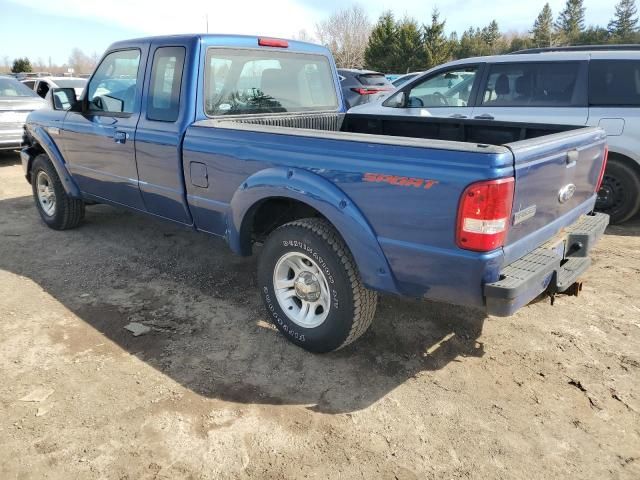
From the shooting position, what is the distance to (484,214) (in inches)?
86.3

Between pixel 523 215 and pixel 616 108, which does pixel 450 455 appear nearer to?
pixel 523 215

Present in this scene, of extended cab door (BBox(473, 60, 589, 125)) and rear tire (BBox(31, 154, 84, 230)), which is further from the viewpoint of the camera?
extended cab door (BBox(473, 60, 589, 125))

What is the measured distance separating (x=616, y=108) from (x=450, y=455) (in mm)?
4497

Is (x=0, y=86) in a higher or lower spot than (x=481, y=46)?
lower

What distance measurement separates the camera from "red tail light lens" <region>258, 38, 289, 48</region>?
3.96 metres

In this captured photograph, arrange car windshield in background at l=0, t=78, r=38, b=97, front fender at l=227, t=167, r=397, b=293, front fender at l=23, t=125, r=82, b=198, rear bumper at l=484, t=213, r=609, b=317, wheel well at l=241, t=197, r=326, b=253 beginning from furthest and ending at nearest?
car windshield in background at l=0, t=78, r=38, b=97 < front fender at l=23, t=125, r=82, b=198 < wheel well at l=241, t=197, r=326, b=253 < front fender at l=227, t=167, r=397, b=293 < rear bumper at l=484, t=213, r=609, b=317

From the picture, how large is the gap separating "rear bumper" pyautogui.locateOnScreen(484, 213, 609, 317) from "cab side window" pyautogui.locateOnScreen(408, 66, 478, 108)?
3.13 metres

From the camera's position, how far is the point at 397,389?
2.80 m

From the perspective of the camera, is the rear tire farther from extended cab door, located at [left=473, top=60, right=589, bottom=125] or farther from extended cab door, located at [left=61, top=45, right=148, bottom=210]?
extended cab door, located at [left=473, top=60, right=589, bottom=125]

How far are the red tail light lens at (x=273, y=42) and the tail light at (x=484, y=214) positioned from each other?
248cm

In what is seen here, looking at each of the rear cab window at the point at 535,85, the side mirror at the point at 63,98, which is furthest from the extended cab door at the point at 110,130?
the rear cab window at the point at 535,85

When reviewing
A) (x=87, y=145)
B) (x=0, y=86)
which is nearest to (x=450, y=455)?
(x=87, y=145)

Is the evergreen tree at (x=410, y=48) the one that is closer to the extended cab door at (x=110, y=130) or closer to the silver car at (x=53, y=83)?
the silver car at (x=53, y=83)

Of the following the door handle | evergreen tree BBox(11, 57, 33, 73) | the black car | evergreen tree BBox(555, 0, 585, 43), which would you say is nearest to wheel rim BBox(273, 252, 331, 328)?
the door handle
